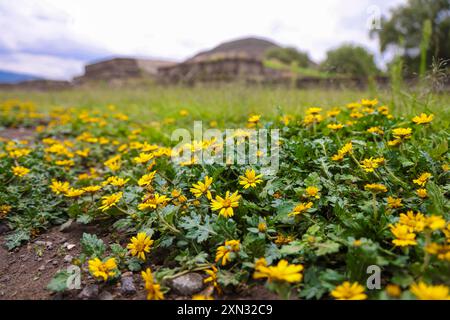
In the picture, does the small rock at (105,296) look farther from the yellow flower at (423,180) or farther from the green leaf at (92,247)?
the yellow flower at (423,180)

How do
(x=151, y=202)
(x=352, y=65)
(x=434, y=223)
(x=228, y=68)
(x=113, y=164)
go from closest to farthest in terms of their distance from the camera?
1. (x=434, y=223)
2. (x=151, y=202)
3. (x=113, y=164)
4. (x=352, y=65)
5. (x=228, y=68)

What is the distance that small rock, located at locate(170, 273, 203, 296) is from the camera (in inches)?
56.0

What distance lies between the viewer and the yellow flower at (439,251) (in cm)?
109

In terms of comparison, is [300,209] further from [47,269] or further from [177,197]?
[47,269]

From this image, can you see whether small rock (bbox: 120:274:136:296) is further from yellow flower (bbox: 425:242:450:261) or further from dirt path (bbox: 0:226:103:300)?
yellow flower (bbox: 425:242:450:261)

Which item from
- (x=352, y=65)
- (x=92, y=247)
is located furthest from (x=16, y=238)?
(x=352, y=65)

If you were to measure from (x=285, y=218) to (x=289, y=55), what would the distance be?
985 inches

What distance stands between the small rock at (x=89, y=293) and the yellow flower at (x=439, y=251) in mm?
1432

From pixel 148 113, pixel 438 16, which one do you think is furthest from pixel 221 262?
pixel 438 16

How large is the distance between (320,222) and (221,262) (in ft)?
1.81

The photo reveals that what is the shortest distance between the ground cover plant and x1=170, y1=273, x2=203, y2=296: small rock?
3cm

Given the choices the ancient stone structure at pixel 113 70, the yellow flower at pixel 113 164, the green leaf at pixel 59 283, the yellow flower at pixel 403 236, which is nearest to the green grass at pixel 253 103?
the yellow flower at pixel 113 164

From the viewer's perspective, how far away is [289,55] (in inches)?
969
